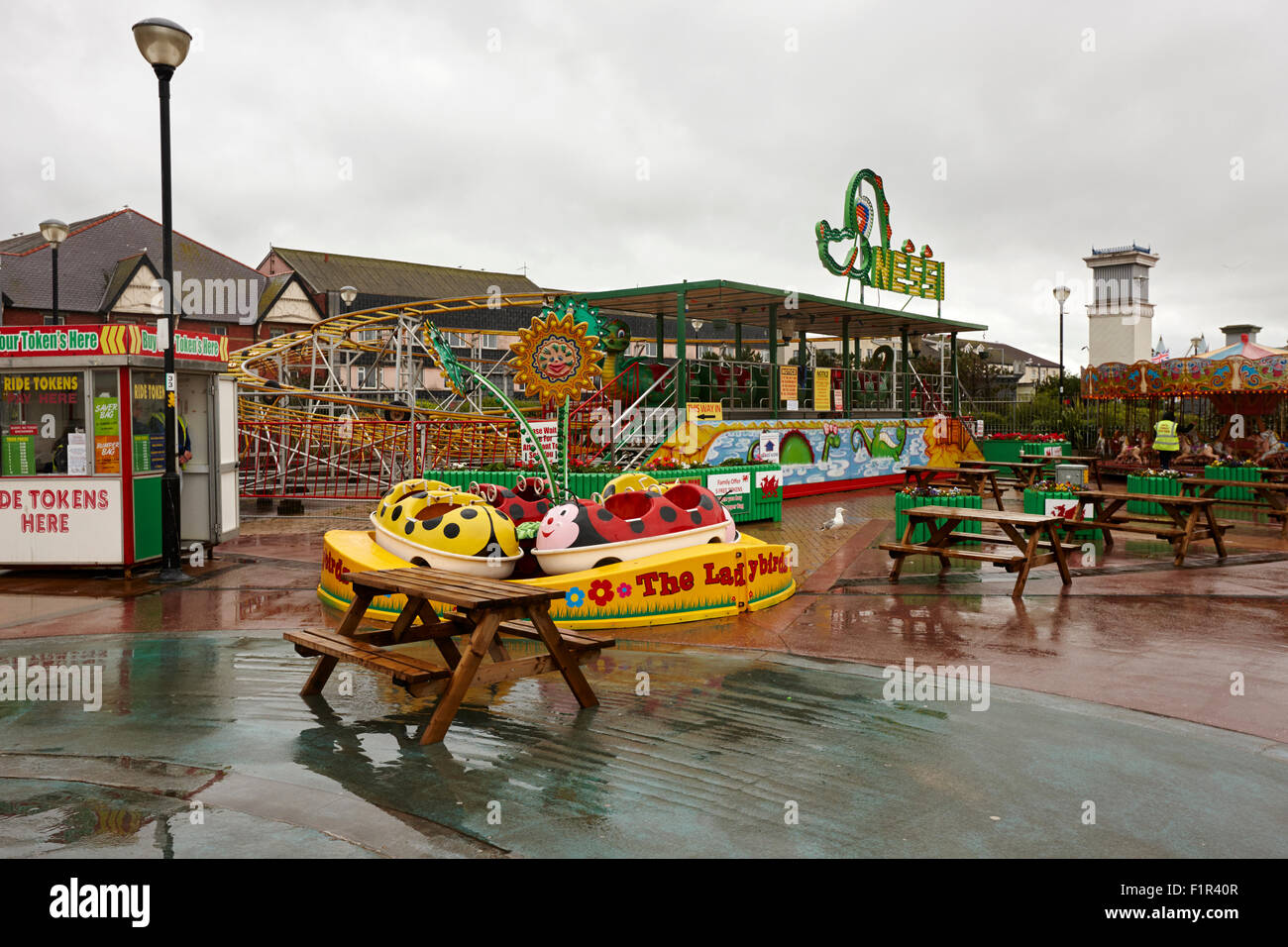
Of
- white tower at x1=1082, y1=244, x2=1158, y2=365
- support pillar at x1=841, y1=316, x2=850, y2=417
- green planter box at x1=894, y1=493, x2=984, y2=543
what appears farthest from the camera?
white tower at x1=1082, y1=244, x2=1158, y2=365

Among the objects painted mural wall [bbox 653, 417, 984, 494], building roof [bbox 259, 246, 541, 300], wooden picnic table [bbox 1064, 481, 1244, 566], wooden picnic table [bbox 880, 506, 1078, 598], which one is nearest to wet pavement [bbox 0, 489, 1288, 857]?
wooden picnic table [bbox 880, 506, 1078, 598]

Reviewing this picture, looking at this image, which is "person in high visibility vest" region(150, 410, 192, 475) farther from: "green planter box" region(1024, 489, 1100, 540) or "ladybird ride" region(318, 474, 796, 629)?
"green planter box" region(1024, 489, 1100, 540)

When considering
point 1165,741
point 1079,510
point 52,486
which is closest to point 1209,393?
point 1079,510

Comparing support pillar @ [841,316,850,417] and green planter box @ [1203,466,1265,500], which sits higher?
support pillar @ [841,316,850,417]

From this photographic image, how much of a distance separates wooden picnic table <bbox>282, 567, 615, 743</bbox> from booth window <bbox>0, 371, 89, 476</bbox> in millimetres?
6798

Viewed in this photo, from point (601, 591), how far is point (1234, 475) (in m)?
16.2

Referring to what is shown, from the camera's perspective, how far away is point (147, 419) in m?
11.6

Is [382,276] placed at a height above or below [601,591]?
above

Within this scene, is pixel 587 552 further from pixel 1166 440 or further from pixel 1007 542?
pixel 1166 440

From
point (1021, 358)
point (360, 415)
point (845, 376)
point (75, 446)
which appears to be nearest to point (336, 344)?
point (360, 415)

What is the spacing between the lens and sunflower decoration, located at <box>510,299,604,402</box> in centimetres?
1057

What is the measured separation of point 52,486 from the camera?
36.6 feet

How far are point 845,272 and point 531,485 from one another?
17.3 meters

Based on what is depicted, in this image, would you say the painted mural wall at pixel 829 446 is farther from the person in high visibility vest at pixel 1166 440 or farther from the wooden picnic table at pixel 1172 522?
the wooden picnic table at pixel 1172 522
